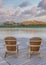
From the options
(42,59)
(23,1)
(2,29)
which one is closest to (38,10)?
(23,1)

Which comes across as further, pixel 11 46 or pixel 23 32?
pixel 23 32

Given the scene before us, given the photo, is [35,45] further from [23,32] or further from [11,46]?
[23,32]

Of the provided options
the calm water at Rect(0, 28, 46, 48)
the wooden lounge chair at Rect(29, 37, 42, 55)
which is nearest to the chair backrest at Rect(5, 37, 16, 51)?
the wooden lounge chair at Rect(29, 37, 42, 55)

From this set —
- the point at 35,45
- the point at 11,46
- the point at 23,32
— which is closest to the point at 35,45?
the point at 35,45

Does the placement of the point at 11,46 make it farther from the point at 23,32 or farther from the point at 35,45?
the point at 23,32

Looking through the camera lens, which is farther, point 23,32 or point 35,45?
point 23,32

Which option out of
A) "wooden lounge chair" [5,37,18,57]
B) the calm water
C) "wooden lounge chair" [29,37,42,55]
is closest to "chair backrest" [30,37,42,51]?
"wooden lounge chair" [29,37,42,55]

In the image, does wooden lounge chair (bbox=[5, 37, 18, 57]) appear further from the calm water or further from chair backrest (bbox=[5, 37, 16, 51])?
the calm water

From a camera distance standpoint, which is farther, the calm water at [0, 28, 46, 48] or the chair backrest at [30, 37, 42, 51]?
the calm water at [0, 28, 46, 48]

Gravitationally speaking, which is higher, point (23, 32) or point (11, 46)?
point (23, 32)

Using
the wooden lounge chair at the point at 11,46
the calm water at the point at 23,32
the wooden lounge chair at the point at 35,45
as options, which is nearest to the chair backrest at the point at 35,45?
the wooden lounge chair at the point at 35,45

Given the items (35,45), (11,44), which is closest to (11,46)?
(11,44)

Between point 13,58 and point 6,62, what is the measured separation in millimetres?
369

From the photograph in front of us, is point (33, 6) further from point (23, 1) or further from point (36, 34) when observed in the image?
point (36, 34)
